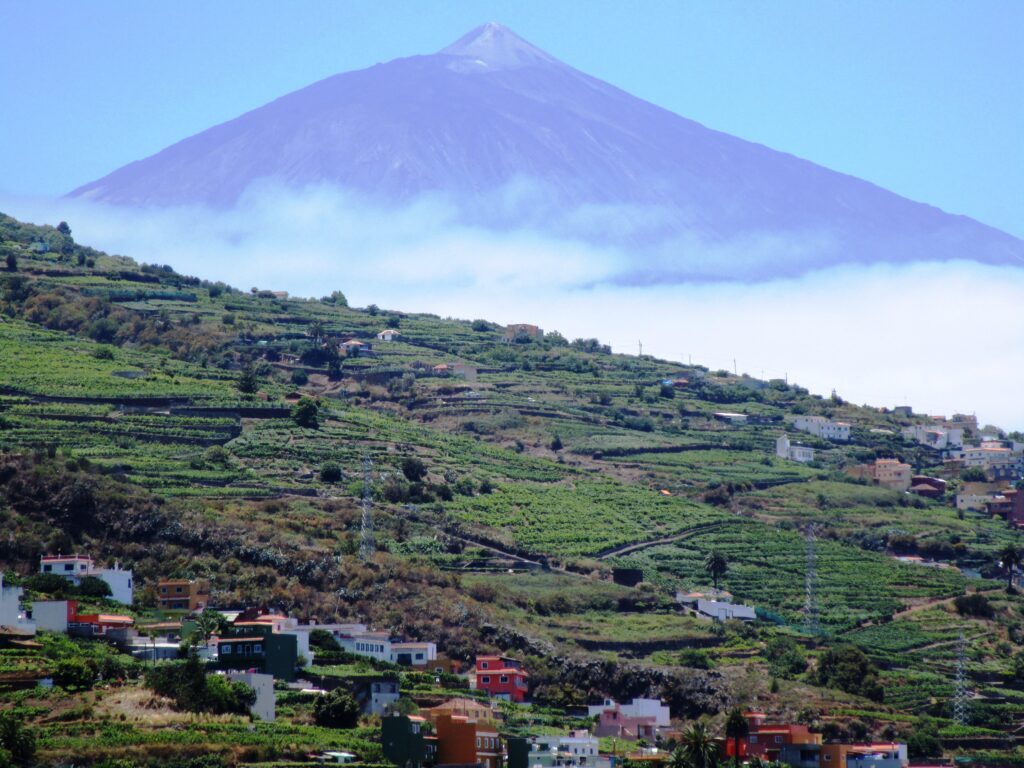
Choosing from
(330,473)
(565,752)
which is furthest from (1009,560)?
(565,752)

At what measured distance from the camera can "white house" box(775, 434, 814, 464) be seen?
135m

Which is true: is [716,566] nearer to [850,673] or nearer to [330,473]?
[850,673]

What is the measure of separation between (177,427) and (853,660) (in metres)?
38.4

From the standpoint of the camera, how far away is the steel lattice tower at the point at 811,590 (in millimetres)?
87875

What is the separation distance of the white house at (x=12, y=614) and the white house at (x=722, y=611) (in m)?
33.7

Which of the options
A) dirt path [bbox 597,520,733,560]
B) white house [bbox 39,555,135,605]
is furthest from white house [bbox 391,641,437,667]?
dirt path [bbox 597,520,733,560]

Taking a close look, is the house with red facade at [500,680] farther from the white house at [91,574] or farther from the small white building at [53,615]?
the small white building at [53,615]

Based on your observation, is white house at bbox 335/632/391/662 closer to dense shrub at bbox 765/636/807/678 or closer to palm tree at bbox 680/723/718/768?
palm tree at bbox 680/723/718/768

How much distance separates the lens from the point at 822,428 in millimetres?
146750

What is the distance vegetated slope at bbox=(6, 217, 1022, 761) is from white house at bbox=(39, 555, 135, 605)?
3.25 meters

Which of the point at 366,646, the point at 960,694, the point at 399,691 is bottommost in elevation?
the point at 960,694

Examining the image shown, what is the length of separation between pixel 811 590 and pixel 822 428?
53.8m

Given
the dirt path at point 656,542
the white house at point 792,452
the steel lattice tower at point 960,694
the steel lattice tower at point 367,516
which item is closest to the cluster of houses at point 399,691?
the steel lattice tower at point 960,694

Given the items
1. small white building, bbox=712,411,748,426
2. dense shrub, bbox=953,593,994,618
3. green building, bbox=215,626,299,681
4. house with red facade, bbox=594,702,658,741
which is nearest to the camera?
green building, bbox=215,626,299,681
